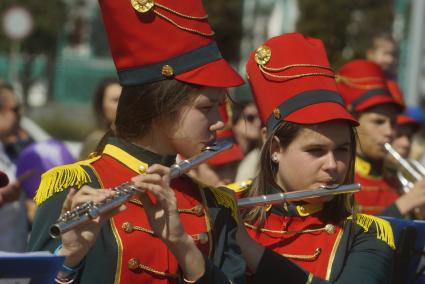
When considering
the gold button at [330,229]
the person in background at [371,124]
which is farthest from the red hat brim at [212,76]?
the person in background at [371,124]

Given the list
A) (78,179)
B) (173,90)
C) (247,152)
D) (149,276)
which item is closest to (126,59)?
(173,90)

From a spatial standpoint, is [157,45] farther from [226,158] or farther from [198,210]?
[226,158]

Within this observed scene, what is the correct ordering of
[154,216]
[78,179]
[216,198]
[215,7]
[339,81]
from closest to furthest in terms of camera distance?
[154,216] → [78,179] → [216,198] → [339,81] → [215,7]

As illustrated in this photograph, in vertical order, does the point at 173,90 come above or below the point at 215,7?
above

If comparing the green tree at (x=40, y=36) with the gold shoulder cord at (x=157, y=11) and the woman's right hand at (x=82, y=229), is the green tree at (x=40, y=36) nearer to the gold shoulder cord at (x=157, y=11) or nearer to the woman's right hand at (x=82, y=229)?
the gold shoulder cord at (x=157, y=11)

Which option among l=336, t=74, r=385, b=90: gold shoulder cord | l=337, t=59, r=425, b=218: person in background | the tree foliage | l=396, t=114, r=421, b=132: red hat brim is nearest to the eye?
l=337, t=59, r=425, b=218: person in background

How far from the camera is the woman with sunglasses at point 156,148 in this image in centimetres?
337

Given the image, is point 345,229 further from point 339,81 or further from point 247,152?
point 247,152

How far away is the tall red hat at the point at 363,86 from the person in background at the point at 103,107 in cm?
131

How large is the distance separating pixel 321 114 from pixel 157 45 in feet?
2.52

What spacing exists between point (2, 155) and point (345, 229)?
11.3ft

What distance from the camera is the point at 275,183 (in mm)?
4258

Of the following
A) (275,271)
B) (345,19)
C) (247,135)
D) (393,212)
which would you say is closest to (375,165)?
(393,212)

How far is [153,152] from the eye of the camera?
11.8 ft
